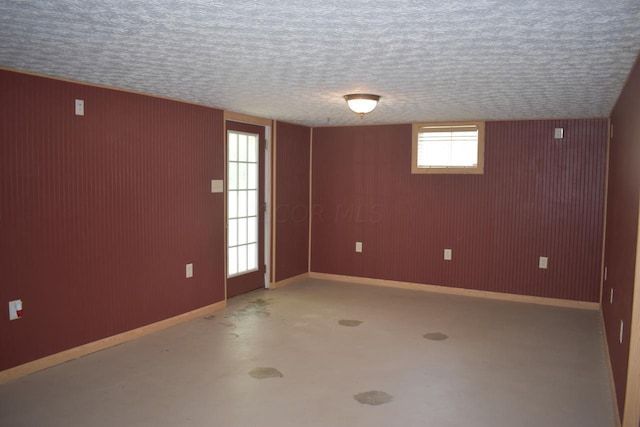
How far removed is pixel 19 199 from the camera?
350 centimetres

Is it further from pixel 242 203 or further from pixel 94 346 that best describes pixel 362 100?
pixel 94 346

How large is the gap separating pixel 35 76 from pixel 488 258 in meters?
5.01

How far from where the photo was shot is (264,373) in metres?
3.68

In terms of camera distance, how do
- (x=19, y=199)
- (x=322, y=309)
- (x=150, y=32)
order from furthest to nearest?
(x=322, y=309), (x=19, y=199), (x=150, y=32)

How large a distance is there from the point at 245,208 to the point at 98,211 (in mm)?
2154

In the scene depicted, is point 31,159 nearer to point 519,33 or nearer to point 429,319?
point 519,33

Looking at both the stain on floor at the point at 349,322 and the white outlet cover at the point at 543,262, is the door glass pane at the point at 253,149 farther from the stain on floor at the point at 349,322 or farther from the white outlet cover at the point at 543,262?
the white outlet cover at the point at 543,262

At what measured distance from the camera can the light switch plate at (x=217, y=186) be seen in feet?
17.4

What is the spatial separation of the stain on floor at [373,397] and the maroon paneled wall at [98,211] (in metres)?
2.23

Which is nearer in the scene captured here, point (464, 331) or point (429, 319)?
point (464, 331)

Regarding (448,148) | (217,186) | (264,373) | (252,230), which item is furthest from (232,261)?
(448,148)

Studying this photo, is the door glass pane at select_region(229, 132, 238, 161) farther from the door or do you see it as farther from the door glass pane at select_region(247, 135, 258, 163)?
the door glass pane at select_region(247, 135, 258, 163)

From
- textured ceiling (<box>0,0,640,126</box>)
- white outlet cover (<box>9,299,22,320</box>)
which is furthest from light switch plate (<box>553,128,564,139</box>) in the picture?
white outlet cover (<box>9,299,22,320</box>)

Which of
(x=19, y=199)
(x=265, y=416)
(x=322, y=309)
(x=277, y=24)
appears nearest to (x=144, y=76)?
(x=19, y=199)
